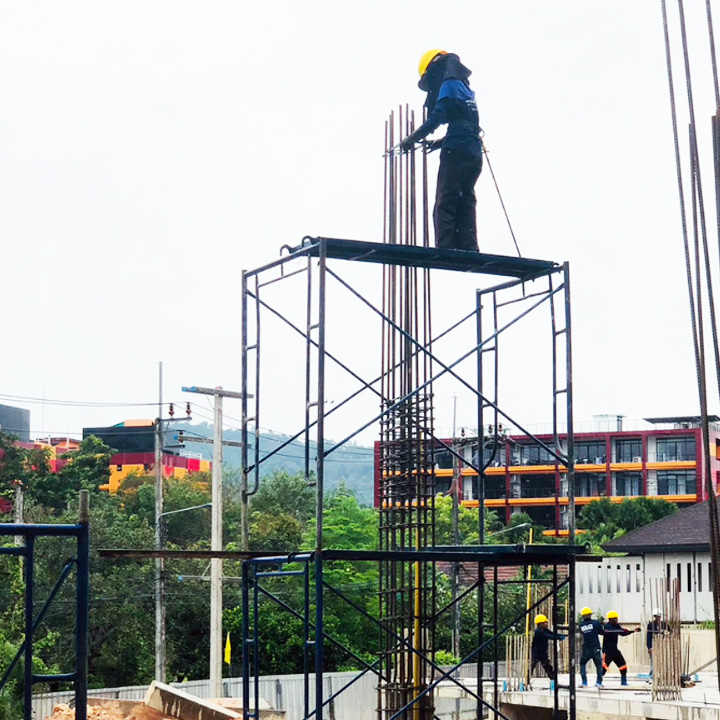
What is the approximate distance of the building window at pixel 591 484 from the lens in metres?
88.0

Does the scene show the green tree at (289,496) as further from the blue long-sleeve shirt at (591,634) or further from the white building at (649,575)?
the blue long-sleeve shirt at (591,634)

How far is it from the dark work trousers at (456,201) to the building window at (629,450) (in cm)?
7672

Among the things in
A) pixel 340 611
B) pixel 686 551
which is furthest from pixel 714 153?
pixel 340 611

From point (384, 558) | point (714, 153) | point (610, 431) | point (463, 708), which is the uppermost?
point (610, 431)

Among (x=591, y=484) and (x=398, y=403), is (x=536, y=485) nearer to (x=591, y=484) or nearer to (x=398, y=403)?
(x=591, y=484)

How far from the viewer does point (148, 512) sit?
59656 millimetres

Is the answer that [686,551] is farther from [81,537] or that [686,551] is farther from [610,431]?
[610,431]

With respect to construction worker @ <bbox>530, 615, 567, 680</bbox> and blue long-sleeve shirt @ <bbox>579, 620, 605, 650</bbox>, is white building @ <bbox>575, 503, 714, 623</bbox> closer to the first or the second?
blue long-sleeve shirt @ <bbox>579, 620, 605, 650</bbox>

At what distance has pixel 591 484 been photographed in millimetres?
88625

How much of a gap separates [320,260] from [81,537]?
330 centimetres

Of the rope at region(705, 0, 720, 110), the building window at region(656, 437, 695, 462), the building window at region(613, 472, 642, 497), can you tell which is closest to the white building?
the rope at region(705, 0, 720, 110)

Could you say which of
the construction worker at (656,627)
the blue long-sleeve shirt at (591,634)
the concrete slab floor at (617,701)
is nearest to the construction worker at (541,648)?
the concrete slab floor at (617,701)

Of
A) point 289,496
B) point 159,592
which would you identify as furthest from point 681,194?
point 289,496

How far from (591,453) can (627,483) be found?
330 centimetres
